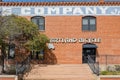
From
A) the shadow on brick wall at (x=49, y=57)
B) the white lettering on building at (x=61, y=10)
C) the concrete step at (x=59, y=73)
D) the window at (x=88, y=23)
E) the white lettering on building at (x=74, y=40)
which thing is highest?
the white lettering on building at (x=61, y=10)

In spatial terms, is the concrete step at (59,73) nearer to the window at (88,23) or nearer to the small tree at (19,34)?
the small tree at (19,34)

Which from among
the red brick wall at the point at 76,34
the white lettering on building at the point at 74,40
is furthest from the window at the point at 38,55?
the white lettering on building at the point at 74,40

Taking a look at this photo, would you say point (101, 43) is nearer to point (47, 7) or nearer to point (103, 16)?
point (103, 16)

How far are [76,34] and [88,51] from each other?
2.61 meters

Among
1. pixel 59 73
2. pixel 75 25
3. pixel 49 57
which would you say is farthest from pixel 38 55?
pixel 59 73

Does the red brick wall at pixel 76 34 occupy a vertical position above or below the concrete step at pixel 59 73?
above

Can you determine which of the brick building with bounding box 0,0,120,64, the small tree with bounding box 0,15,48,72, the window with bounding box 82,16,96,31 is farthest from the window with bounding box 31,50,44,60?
the window with bounding box 82,16,96,31

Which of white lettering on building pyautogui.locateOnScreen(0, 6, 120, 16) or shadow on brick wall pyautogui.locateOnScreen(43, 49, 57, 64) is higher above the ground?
white lettering on building pyautogui.locateOnScreen(0, 6, 120, 16)

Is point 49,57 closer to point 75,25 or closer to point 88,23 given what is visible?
point 75,25

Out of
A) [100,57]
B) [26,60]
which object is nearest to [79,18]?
[100,57]

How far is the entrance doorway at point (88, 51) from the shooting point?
45781mm

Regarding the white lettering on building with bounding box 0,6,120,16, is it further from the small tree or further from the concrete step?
the concrete step

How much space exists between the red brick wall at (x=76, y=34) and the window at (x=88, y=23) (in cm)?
52

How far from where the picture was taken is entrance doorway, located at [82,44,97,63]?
45781mm
